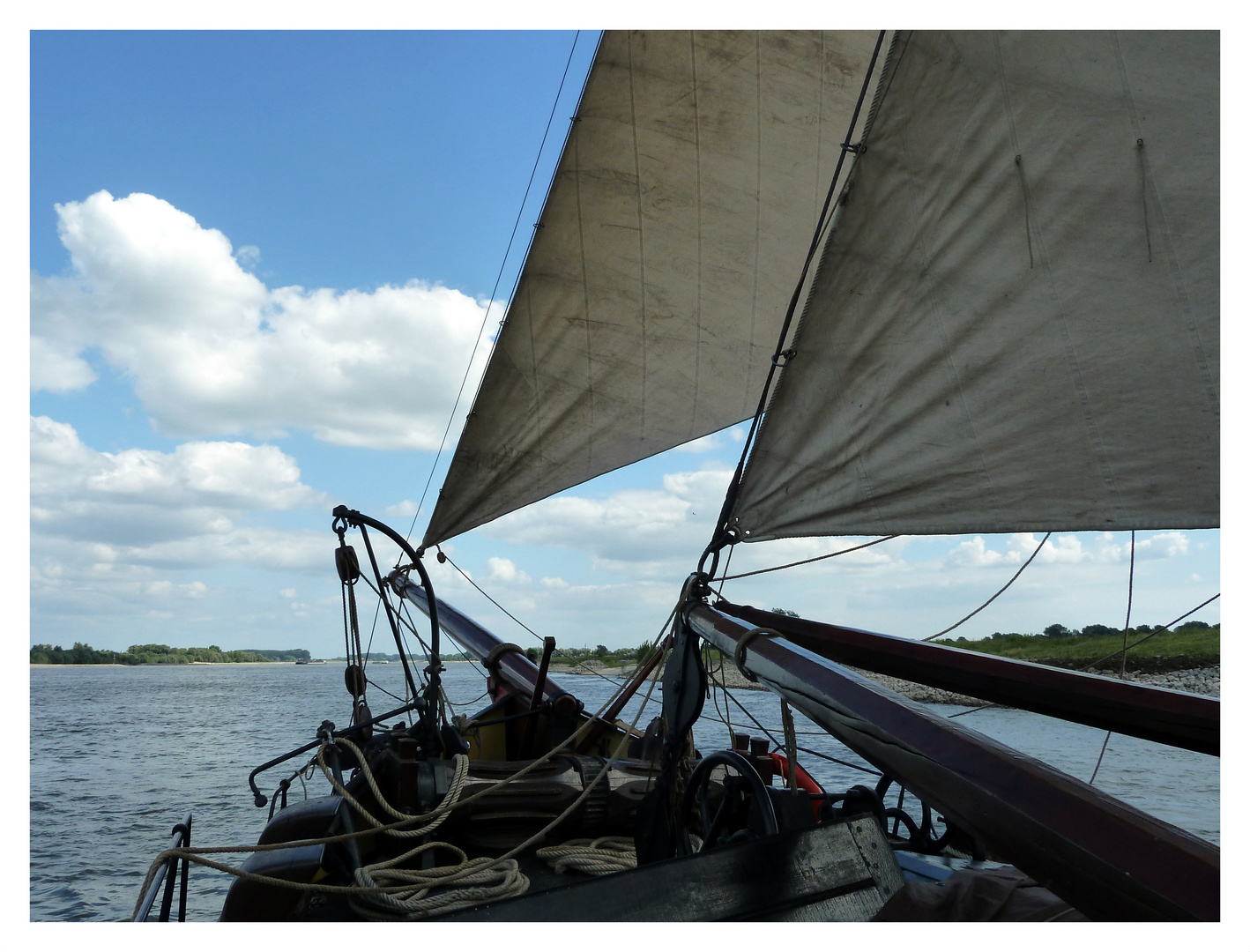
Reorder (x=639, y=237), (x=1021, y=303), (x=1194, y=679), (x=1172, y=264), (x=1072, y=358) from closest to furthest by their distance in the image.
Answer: (x=1172, y=264), (x=1072, y=358), (x=1021, y=303), (x=639, y=237), (x=1194, y=679)

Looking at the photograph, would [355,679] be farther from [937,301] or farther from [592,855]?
[937,301]

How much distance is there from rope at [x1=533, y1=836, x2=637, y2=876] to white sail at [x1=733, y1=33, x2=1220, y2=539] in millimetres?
1883

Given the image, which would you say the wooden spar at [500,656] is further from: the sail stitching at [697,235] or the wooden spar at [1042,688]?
the sail stitching at [697,235]

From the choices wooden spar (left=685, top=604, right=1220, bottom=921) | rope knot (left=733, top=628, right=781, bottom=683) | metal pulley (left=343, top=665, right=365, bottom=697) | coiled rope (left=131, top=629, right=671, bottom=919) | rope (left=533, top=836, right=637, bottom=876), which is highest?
rope knot (left=733, top=628, right=781, bottom=683)

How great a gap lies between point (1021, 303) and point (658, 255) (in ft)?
19.4

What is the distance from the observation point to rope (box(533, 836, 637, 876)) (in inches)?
152

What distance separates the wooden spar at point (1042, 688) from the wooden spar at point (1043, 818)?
0.78 metres

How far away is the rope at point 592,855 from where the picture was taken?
3.87 m

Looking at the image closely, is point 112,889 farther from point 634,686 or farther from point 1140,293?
point 1140,293

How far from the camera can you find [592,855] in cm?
395

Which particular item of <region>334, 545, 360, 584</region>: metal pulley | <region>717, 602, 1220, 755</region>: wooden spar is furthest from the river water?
<region>334, 545, 360, 584</region>: metal pulley

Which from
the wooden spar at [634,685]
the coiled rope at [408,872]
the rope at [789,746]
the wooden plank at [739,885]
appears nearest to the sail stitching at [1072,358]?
the rope at [789,746]

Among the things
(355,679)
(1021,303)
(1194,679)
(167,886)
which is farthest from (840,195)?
(1194,679)

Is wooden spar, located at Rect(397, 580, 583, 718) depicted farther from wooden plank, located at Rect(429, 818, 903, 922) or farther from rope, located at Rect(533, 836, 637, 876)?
wooden plank, located at Rect(429, 818, 903, 922)
